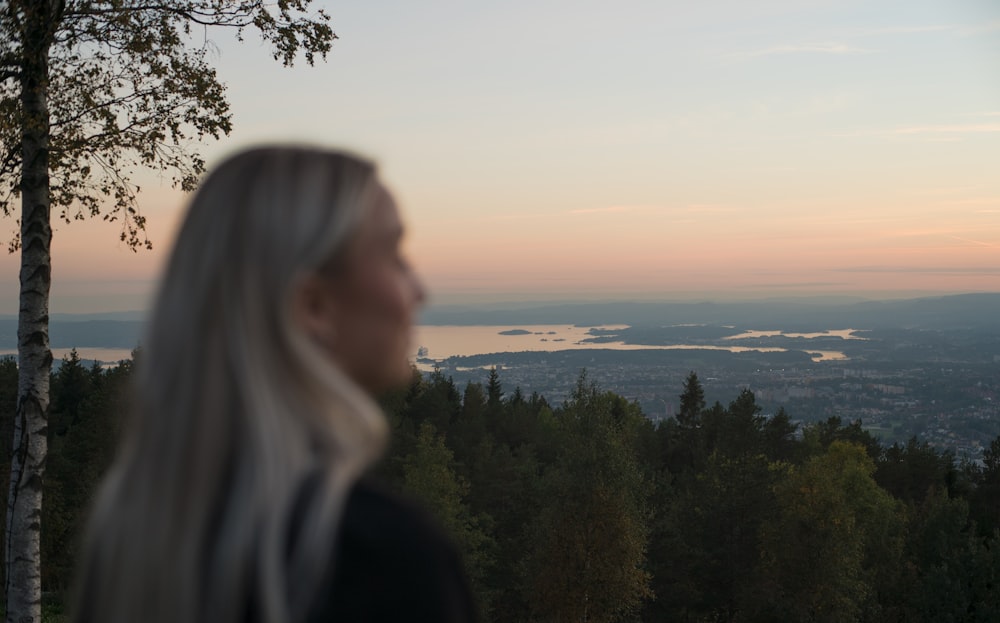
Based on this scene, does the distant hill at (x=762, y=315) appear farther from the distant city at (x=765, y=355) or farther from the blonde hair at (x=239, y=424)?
the blonde hair at (x=239, y=424)

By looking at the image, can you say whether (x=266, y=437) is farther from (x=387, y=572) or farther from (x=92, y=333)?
(x=92, y=333)

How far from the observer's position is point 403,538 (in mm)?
1231

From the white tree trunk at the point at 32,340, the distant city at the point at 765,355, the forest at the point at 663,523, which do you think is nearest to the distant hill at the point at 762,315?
the distant city at the point at 765,355

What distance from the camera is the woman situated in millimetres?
1222

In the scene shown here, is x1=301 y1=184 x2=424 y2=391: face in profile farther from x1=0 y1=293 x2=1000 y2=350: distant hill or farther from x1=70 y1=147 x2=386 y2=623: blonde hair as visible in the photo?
x1=0 y1=293 x2=1000 y2=350: distant hill

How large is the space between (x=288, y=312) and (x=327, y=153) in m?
0.30

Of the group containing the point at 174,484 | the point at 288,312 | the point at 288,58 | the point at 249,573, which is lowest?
the point at 249,573

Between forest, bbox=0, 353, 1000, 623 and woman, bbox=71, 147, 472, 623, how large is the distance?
1974 centimetres

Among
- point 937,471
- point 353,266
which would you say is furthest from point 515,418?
point 353,266

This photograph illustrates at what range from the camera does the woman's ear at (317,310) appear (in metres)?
1.36

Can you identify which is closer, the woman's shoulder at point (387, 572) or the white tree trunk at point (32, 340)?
the woman's shoulder at point (387, 572)

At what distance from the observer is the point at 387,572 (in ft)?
4.00

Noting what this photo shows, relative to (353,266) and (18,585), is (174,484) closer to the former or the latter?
(353,266)

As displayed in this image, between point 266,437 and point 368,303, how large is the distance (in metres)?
0.31
